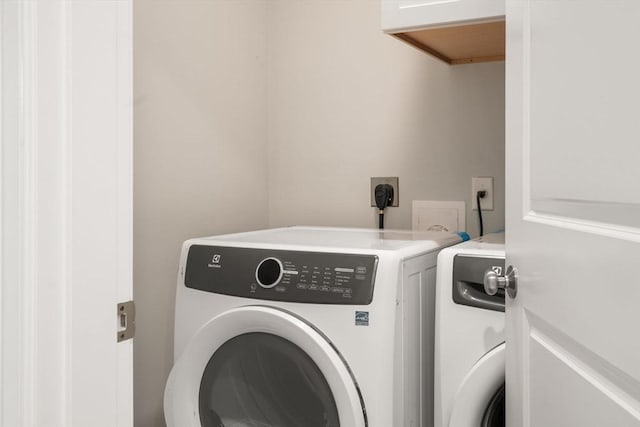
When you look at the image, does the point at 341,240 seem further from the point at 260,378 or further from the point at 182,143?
the point at 182,143

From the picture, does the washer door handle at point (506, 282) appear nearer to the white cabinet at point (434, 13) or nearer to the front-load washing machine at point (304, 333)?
the front-load washing machine at point (304, 333)

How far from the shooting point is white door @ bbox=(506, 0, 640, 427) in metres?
0.57

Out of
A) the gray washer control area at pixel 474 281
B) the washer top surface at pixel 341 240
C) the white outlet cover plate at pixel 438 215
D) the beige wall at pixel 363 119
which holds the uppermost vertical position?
the beige wall at pixel 363 119

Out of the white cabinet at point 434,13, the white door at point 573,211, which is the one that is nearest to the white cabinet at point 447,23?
the white cabinet at point 434,13

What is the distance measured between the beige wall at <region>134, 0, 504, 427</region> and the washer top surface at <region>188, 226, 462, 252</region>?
249 millimetres

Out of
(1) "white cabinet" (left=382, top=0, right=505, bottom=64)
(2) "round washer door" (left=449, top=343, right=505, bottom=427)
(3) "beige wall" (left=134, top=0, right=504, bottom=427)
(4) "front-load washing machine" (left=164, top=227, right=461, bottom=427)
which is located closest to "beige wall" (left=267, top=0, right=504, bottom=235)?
(3) "beige wall" (left=134, top=0, right=504, bottom=427)

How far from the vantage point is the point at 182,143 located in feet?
5.62

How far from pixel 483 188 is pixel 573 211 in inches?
42.9

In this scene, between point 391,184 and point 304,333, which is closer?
point 304,333

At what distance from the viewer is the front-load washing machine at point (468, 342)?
1.17 m

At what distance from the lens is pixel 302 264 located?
128 cm

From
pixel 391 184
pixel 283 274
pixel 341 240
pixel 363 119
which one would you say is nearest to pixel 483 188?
pixel 391 184
